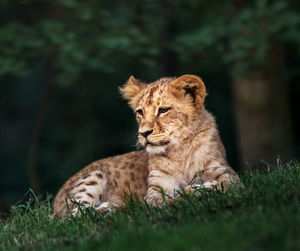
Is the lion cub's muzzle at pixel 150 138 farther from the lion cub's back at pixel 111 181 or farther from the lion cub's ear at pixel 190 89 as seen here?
the lion cub's back at pixel 111 181

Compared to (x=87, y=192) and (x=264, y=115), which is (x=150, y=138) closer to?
(x=87, y=192)

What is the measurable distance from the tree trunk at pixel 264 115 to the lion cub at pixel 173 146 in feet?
15.9

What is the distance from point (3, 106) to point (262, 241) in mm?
16585

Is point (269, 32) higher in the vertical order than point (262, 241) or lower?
higher

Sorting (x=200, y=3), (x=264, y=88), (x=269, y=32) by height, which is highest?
(x=200, y=3)

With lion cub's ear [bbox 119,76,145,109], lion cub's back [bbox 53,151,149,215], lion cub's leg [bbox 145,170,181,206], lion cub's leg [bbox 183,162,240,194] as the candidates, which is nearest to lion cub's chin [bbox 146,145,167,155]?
lion cub's leg [bbox 145,170,181,206]

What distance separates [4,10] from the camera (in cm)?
1333

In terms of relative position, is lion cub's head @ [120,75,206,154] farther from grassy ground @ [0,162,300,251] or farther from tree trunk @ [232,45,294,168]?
tree trunk @ [232,45,294,168]

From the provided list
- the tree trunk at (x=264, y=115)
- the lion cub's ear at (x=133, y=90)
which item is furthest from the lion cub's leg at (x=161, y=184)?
the tree trunk at (x=264, y=115)

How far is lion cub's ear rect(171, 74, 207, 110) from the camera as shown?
20.5ft

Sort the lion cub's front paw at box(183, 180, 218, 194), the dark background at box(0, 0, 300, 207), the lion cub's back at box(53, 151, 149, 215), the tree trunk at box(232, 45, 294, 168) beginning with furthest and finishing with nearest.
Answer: the tree trunk at box(232, 45, 294, 168)
the dark background at box(0, 0, 300, 207)
the lion cub's back at box(53, 151, 149, 215)
the lion cub's front paw at box(183, 180, 218, 194)

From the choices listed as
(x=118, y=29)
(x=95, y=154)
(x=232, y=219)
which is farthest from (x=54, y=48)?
(x=232, y=219)

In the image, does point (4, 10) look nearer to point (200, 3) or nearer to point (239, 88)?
point (200, 3)

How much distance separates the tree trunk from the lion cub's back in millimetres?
4653
